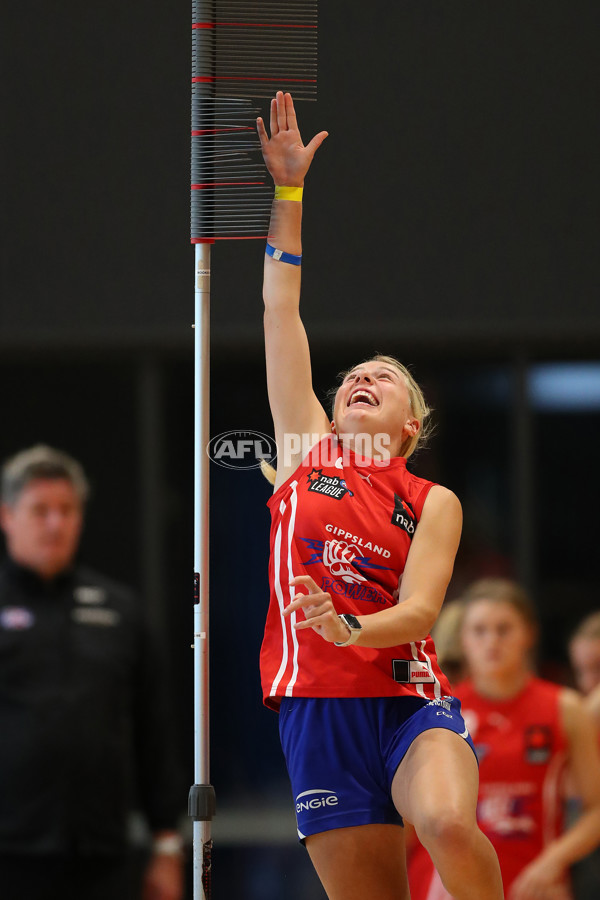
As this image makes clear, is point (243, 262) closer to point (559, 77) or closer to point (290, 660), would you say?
point (290, 660)

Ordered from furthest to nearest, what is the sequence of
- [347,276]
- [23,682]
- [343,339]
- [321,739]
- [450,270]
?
[450,270], [23,682], [347,276], [343,339], [321,739]

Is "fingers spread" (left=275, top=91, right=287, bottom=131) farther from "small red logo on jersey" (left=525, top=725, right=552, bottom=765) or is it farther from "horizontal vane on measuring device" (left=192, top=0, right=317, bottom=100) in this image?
"small red logo on jersey" (left=525, top=725, right=552, bottom=765)

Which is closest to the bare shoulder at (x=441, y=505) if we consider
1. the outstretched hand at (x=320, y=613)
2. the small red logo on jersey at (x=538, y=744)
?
the outstretched hand at (x=320, y=613)

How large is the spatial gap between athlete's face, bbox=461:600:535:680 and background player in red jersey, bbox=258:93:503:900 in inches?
61.3

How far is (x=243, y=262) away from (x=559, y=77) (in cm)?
142

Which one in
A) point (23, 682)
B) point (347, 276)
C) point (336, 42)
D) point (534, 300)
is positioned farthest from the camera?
point (534, 300)

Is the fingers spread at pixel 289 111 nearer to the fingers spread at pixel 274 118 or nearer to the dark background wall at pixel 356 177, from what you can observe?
the fingers spread at pixel 274 118

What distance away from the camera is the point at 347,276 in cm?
377

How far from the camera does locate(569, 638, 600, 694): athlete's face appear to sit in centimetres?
530

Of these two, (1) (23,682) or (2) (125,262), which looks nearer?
(1) (23,682)

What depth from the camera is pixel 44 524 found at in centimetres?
401

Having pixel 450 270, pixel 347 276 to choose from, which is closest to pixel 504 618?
pixel 347 276

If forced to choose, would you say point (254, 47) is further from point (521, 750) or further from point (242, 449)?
point (521, 750)

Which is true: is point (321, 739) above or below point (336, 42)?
below
